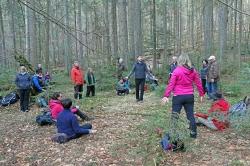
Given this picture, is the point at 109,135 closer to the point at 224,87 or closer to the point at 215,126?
the point at 215,126

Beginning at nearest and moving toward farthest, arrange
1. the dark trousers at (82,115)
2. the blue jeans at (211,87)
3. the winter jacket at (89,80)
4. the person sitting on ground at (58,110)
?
the person sitting on ground at (58,110) < the dark trousers at (82,115) < the blue jeans at (211,87) < the winter jacket at (89,80)

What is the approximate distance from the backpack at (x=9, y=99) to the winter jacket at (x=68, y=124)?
6.75 metres

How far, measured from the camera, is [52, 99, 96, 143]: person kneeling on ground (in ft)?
30.7

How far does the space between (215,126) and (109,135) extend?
256 cm

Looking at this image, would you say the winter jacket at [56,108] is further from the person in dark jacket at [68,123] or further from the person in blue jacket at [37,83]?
the person in blue jacket at [37,83]

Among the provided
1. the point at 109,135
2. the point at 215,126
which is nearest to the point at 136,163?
the point at 109,135

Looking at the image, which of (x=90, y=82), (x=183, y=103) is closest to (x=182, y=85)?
(x=183, y=103)

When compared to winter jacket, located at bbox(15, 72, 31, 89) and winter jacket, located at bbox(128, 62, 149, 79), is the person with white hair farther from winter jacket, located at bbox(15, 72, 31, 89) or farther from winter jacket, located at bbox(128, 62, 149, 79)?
winter jacket, located at bbox(15, 72, 31, 89)

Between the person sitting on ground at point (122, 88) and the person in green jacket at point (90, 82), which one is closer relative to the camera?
the person in green jacket at point (90, 82)

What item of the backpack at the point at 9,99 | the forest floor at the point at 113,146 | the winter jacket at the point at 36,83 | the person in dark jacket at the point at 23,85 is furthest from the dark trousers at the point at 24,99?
the forest floor at the point at 113,146

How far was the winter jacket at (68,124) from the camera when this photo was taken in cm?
936

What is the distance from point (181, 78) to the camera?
8.20m

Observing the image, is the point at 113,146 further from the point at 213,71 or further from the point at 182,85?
the point at 213,71

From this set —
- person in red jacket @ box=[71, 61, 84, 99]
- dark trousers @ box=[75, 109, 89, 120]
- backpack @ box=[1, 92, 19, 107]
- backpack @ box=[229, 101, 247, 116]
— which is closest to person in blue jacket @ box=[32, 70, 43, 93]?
backpack @ box=[1, 92, 19, 107]
